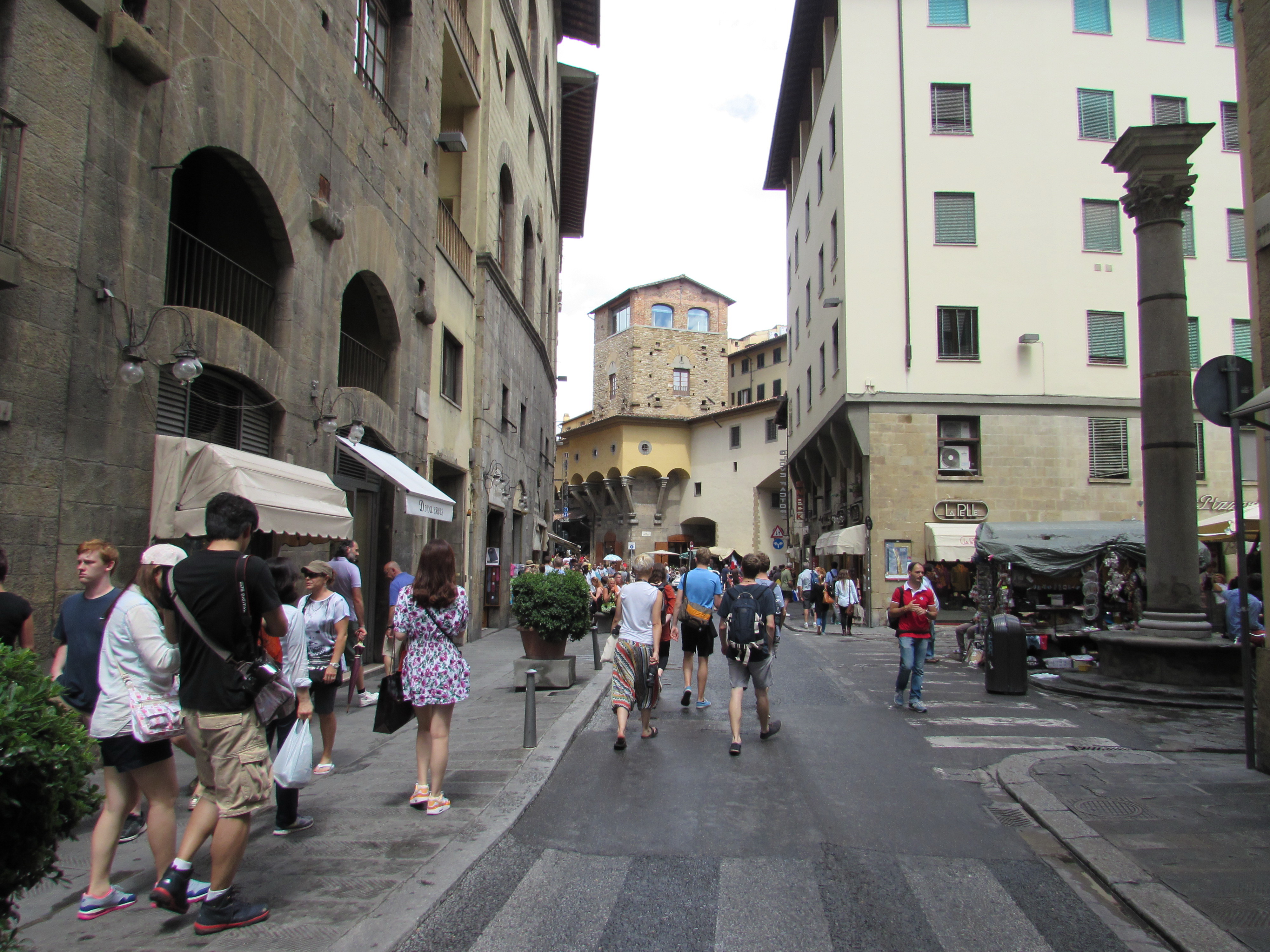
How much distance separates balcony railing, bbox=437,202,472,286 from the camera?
16.4 m

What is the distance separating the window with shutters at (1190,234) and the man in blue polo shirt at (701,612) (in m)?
23.5

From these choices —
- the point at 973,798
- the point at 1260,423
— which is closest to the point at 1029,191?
the point at 1260,423

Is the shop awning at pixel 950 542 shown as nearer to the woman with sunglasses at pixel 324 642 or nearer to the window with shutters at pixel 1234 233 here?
the window with shutters at pixel 1234 233

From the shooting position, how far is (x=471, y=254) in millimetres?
18609

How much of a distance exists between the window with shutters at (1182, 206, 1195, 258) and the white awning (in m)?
23.9

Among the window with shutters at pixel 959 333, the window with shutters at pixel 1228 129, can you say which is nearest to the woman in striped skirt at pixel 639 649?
A: the window with shutters at pixel 959 333

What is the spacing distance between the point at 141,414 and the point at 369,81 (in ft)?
25.4

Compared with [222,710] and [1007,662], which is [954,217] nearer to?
[1007,662]

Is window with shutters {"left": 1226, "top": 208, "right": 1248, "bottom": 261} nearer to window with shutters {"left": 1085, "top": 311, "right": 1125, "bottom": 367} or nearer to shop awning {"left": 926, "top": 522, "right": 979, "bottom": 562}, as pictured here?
window with shutters {"left": 1085, "top": 311, "right": 1125, "bottom": 367}

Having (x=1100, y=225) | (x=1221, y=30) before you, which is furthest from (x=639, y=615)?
(x=1221, y=30)

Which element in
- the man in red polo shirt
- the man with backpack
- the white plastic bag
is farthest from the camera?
the man in red polo shirt

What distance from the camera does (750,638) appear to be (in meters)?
7.89

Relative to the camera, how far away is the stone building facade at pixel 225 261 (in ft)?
19.6

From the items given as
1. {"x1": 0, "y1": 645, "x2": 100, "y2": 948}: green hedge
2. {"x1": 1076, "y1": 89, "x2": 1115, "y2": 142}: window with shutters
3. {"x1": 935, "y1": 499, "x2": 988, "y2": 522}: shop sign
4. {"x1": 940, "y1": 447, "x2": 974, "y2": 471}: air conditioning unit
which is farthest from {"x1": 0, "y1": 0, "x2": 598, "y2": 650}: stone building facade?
{"x1": 1076, "y1": 89, "x2": 1115, "y2": 142}: window with shutters
